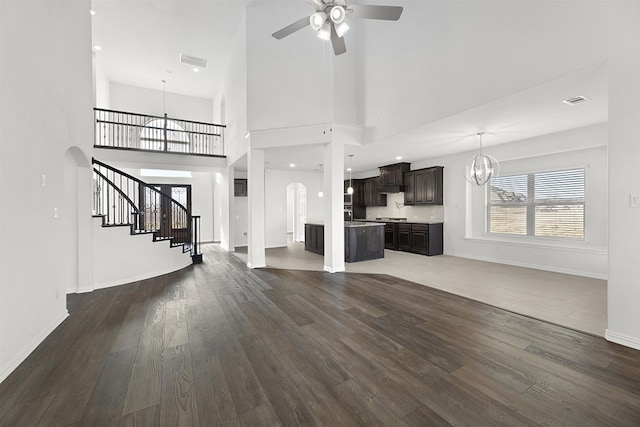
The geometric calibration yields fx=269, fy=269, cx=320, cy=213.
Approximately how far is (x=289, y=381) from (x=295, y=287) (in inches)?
98.6

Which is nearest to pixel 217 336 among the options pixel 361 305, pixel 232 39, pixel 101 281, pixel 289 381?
pixel 289 381

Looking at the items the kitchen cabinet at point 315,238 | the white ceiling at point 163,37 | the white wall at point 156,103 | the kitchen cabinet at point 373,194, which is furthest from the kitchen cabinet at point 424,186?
the white wall at point 156,103

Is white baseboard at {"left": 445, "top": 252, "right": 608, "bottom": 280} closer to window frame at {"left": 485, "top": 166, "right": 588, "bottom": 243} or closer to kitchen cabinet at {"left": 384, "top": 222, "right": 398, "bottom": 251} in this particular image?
window frame at {"left": 485, "top": 166, "right": 588, "bottom": 243}

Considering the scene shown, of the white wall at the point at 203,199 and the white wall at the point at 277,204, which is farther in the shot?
the white wall at the point at 203,199

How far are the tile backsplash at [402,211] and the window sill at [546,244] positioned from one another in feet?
4.05

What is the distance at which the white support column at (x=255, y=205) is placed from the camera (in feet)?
19.7

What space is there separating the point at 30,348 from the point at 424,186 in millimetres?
8182

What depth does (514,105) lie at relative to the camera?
3746 mm

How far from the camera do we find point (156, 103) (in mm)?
10273

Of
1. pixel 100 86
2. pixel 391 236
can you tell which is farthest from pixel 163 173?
pixel 391 236

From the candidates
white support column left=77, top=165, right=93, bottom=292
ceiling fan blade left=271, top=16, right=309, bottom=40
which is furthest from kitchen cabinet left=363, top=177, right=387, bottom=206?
white support column left=77, top=165, right=93, bottom=292

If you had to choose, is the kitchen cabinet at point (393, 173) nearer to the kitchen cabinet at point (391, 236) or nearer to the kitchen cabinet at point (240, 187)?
the kitchen cabinet at point (391, 236)

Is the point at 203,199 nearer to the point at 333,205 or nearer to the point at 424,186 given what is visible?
the point at 333,205

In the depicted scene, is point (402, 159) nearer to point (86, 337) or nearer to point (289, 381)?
point (289, 381)
